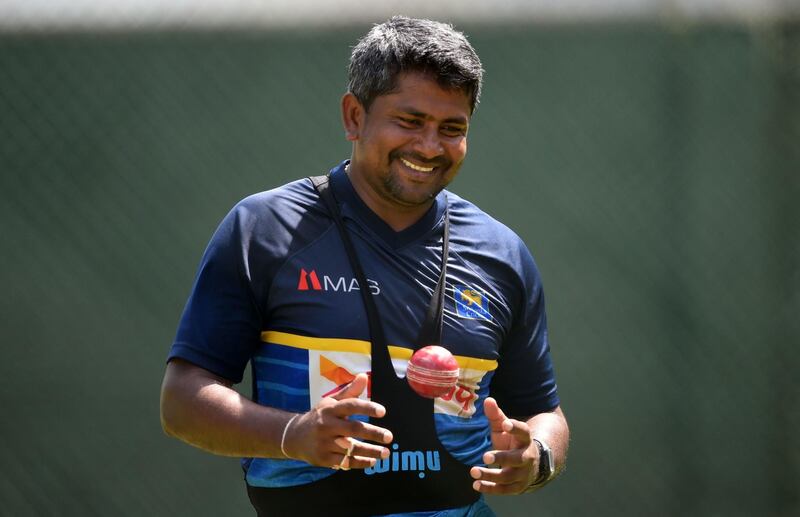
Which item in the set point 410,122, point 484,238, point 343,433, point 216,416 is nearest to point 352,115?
point 410,122

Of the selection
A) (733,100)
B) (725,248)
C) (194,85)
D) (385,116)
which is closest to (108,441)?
(194,85)

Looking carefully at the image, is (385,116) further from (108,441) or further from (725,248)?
(725,248)

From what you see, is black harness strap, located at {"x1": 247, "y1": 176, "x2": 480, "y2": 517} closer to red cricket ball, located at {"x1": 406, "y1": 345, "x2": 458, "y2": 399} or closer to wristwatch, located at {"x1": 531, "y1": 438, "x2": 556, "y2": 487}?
red cricket ball, located at {"x1": 406, "y1": 345, "x2": 458, "y2": 399}

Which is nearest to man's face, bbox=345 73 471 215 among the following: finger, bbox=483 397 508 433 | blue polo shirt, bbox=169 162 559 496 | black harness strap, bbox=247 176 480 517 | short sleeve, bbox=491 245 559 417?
blue polo shirt, bbox=169 162 559 496

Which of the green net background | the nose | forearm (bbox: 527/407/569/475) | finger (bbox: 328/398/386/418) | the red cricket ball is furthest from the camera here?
the green net background

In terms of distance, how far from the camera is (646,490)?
533 cm

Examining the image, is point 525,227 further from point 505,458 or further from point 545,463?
point 505,458

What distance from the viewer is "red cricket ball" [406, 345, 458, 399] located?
8.29 feet

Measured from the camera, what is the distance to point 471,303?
2.81m

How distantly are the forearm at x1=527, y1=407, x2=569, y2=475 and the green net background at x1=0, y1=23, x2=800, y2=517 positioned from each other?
2.30 meters

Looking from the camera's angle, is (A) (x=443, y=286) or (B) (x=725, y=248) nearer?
(A) (x=443, y=286)

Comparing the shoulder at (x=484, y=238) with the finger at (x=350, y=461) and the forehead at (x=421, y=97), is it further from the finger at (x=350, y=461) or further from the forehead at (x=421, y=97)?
the finger at (x=350, y=461)

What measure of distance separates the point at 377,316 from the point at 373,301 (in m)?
0.04

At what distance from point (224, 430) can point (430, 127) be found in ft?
3.29
